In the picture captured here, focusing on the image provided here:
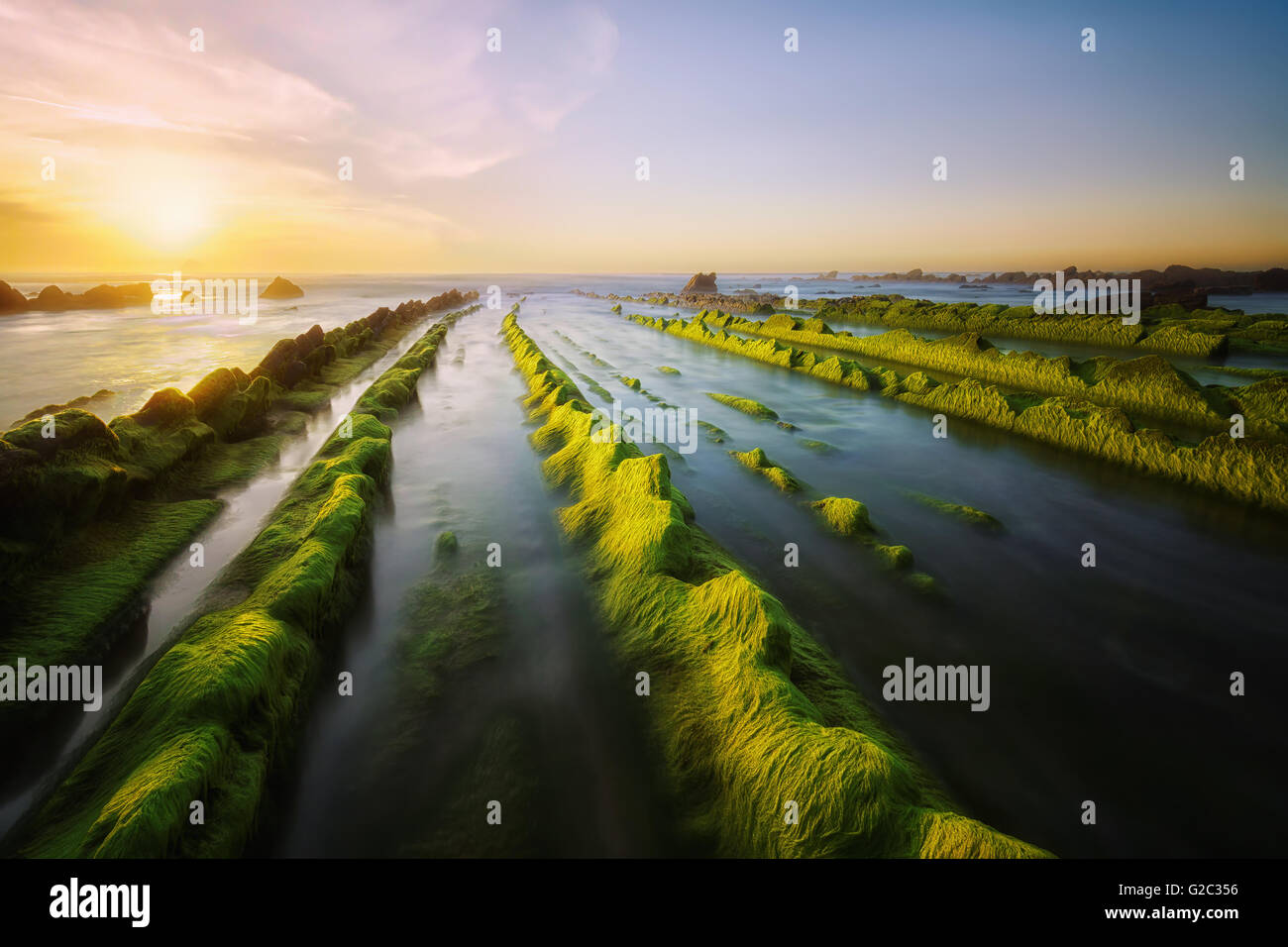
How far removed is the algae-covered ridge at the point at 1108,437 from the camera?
9.05 meters

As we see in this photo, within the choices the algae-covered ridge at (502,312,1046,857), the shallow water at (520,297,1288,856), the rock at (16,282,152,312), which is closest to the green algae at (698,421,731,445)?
the shallow water at (520,297,1288,856)

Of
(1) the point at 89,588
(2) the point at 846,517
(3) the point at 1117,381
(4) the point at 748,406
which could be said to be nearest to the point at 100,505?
(1) the point at 89,588

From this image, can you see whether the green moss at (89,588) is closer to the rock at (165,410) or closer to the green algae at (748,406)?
the rock at (165,410)

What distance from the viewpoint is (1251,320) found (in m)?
26.8

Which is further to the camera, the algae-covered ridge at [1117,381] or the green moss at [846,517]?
the algae-covered ridge at [1117,381]

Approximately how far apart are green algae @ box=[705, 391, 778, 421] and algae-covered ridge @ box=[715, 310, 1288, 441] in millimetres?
8507

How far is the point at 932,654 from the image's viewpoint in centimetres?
554

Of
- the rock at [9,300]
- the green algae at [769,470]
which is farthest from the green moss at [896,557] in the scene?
the rock at [9,300]

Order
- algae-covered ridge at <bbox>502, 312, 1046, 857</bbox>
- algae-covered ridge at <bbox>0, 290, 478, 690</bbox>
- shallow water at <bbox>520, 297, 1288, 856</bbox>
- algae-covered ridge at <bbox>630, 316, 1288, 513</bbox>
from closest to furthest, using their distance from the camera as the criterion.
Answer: algae-covered ridge at <bbox>502, 312, 1046, 857</bbox>
shallow water at <bbox>520, 297, 1288, 856</bbox>
algae-covered ridge at <bbox>0, 290, 478, 690</bbox>
algae-covered ridge at <bbox>630, 316, 1288, 513</bbox>

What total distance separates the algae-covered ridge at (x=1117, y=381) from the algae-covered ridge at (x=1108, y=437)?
0.91 metres

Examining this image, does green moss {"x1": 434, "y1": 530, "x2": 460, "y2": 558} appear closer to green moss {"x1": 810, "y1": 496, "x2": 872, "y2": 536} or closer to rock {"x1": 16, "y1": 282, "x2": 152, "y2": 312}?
green moss {"x1": 810, "y1": 496, "x2": 872, "y2": 536}

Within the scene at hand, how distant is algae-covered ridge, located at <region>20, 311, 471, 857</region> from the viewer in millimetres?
3158
